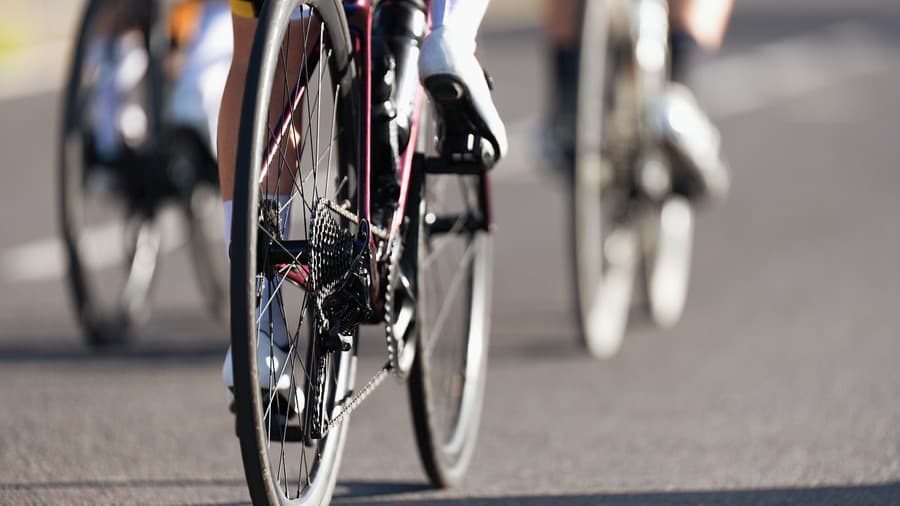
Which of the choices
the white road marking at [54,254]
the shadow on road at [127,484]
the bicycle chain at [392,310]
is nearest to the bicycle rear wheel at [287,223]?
the bicycle chain at [392,310]

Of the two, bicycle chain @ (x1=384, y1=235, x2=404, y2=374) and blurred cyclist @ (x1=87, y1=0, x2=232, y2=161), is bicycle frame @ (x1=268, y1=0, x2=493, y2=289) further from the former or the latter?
blurred cyclist @ (x1=87, y1=0, x2=232, y2=161)

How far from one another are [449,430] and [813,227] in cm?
498

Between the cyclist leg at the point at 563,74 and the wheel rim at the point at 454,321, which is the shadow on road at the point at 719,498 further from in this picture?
the cyclist leg at the point at 563,74

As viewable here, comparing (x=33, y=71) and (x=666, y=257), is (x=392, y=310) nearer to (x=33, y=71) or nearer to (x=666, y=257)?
(x=666, y=257)

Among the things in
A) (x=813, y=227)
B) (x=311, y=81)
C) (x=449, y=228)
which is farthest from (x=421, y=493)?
(x=813, y=227)

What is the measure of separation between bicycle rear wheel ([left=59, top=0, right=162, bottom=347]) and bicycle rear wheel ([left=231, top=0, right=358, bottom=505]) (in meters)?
1.96

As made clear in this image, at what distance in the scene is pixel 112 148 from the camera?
19.2 ft

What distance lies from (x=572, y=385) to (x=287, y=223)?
2.30m

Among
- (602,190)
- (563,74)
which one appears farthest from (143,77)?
(602,190)

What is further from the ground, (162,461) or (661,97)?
(661,97)


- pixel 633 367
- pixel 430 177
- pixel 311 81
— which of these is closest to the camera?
pixel 311 81

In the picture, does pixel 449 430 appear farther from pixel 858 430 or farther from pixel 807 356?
pixel 807 356

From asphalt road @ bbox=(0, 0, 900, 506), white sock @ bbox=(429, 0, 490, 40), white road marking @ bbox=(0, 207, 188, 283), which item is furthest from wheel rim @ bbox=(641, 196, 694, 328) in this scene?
white sock @ bbox=(429, 0, 490, 40)

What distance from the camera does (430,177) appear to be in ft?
13.8
